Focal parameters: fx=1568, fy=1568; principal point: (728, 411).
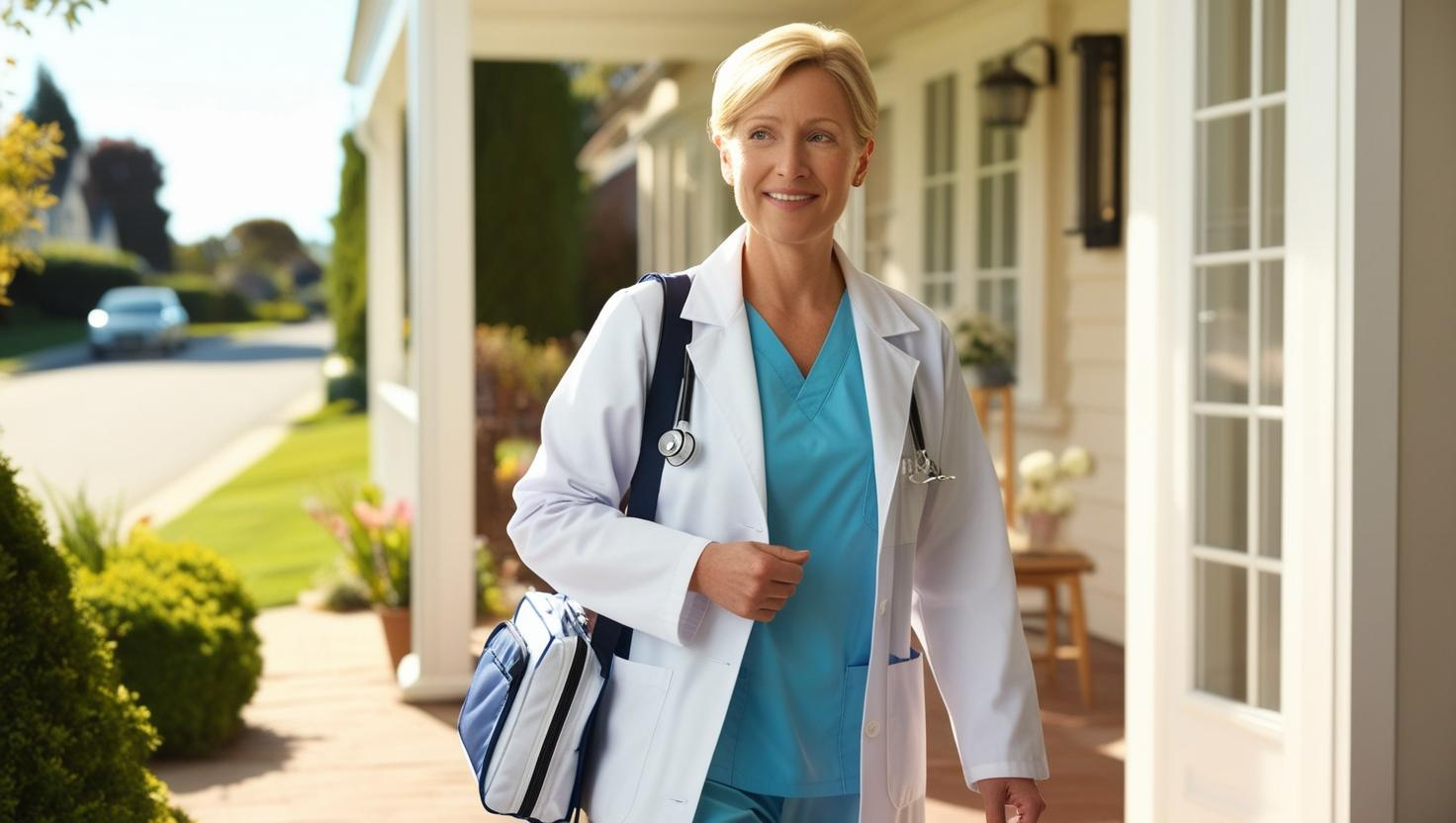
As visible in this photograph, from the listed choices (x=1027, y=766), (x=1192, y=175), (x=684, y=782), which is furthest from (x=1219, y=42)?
(x=684, y=782)

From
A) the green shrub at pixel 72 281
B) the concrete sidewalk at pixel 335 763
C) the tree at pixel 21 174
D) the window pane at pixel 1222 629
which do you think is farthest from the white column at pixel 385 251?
the green shrub at pixel 72 281

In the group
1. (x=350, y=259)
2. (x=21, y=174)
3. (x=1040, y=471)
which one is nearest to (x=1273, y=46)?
(x=1040, y=471)

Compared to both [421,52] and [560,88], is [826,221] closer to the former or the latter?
[421,52]

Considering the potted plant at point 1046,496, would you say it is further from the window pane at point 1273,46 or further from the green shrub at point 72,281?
the green shrub at point 72,281

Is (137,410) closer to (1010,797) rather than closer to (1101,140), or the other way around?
(1101,140)

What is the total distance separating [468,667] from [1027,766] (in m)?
4.44

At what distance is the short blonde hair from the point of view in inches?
72.4

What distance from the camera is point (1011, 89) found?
23.9 feet

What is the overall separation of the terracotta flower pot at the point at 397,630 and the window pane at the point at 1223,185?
4.02 meters

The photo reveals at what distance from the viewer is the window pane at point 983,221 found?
796 cm

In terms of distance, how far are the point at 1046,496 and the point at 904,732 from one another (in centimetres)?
425

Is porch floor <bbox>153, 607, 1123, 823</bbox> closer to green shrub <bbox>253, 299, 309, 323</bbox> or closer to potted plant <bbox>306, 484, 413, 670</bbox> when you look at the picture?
potted plant <bbox>306, 484, 413, 670</bbox>

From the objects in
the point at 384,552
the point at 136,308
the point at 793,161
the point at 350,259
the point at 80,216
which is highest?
the point at 80,216

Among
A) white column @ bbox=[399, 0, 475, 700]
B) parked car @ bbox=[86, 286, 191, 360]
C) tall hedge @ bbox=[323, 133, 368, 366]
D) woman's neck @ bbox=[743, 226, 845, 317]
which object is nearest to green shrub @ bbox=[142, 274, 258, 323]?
parked car @ bbox=[86, 286, 191, 360]
